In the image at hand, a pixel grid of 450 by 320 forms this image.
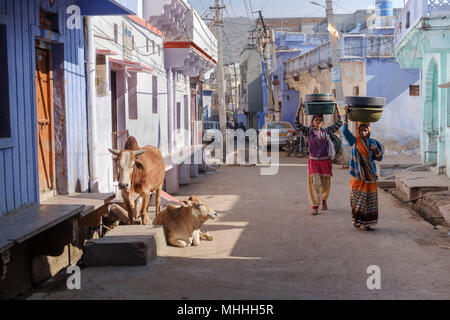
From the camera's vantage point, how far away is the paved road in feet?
17.9

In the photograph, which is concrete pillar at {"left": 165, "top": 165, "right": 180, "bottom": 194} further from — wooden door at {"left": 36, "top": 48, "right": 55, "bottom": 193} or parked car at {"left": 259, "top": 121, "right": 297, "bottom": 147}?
parked car at {"left": 259, "top": 121, "right": 297, "bottom": 147}

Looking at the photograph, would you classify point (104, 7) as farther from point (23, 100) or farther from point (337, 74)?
point (337, 74)

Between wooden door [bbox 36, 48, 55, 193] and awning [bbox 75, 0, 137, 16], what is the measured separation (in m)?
0.94

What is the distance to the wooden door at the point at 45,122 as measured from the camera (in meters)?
7.46

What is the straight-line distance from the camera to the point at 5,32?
620 cm

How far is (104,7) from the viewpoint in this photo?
8.07m

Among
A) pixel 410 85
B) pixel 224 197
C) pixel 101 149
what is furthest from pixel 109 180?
pixel 410 85

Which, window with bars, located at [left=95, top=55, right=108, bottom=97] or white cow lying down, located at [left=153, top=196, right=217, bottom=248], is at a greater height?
window with bars, located at [left=95, top=55, right=108, bottom=97]

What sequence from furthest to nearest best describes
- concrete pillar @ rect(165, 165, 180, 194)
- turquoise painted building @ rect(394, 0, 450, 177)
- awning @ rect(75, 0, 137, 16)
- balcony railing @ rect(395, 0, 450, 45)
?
concrete pillar @ rect(165, 165, 180, 194), turquoise painted building @ rect(394, 0, 450, 177), balcony railing @ rect(395, 0, 450, 45), awning @ rect(75, 0, 137, 16)

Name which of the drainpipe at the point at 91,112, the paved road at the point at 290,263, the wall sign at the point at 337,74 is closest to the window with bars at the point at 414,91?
the wall sign at the point at 337,74

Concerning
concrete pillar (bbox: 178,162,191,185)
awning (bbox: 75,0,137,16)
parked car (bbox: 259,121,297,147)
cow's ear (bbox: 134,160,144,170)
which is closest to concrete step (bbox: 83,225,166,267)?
cow's ear (bbox: 134,160,144,170)

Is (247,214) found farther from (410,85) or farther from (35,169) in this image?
(410,85)

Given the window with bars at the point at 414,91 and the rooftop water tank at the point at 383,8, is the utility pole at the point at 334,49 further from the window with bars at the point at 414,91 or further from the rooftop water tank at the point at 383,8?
the rooftop water tank at the point at 383,8

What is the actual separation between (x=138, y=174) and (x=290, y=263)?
2784 mm
